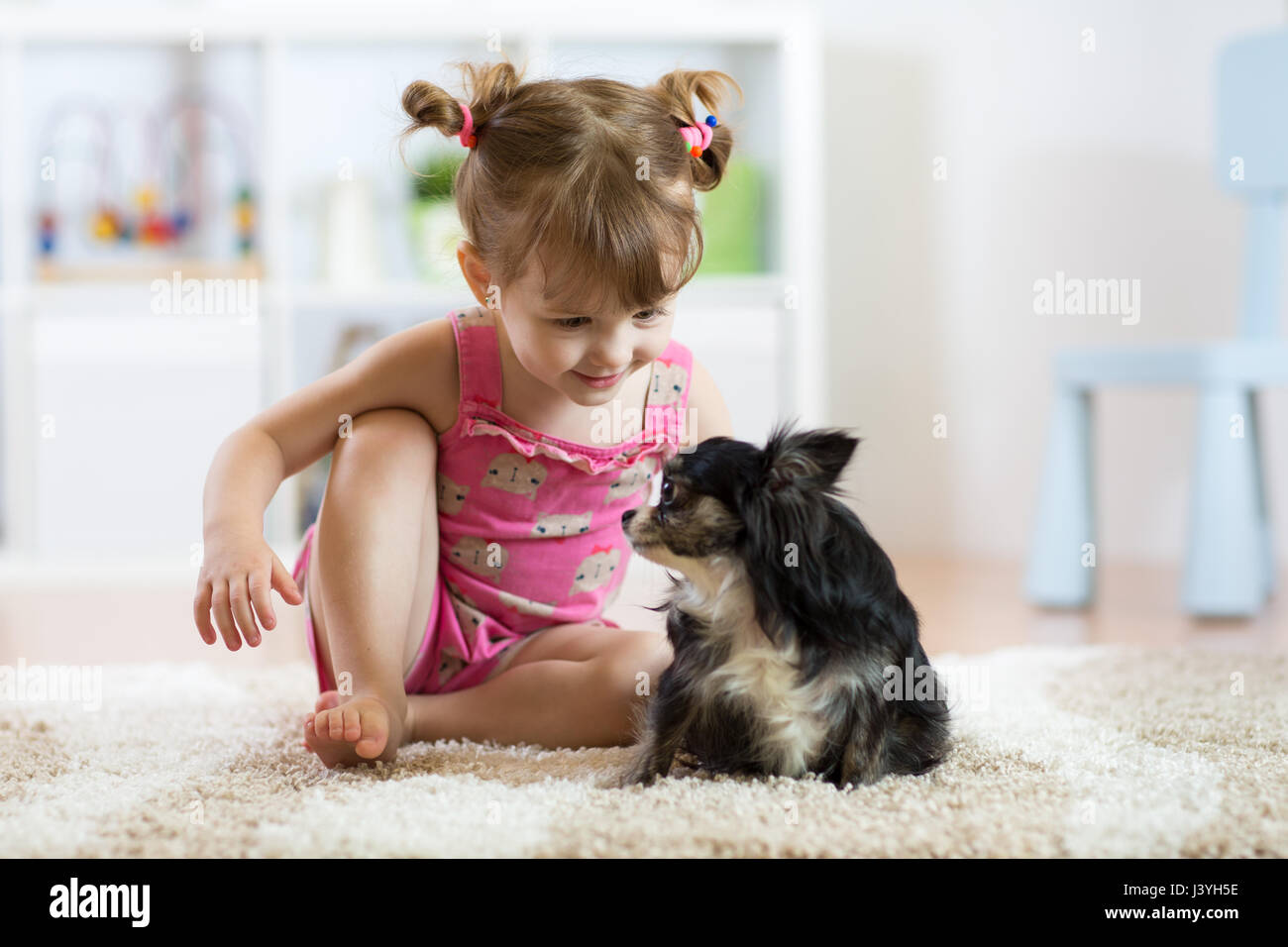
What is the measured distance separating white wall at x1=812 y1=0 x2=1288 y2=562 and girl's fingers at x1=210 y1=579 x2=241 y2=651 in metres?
2.11

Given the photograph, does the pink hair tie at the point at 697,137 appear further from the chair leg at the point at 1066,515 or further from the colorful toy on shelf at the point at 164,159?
the colorful toy on shelf at the point at 164,159

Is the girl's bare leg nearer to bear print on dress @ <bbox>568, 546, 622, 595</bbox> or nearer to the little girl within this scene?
the little girl

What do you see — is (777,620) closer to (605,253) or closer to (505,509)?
(605,253)

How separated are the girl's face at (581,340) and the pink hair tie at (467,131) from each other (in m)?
0.15

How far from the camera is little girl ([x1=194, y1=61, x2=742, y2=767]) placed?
100 cm

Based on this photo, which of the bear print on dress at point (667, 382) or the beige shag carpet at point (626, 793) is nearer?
the beige shag carpet at point (626, 793)

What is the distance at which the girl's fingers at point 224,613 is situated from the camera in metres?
0.96

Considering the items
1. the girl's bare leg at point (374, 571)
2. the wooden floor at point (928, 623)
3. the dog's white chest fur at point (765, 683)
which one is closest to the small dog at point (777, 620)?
the dog's white chest fur at point (765, 683)

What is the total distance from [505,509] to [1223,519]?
1.28 metres

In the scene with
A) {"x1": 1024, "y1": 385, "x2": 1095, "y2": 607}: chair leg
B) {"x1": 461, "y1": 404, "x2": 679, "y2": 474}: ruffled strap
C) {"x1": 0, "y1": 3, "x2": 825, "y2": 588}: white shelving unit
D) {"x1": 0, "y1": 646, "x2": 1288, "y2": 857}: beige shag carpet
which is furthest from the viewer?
{"x1": 0, "y1": 3, "x2": 825, "y2": 588}: white shelving unit

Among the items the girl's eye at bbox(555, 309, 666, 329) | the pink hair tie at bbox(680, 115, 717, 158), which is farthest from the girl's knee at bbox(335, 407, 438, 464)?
the pink hair tie at bbox(680, 115, 717, 158)

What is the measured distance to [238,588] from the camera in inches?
38.0

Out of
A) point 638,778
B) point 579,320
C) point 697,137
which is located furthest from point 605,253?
point 638,778
